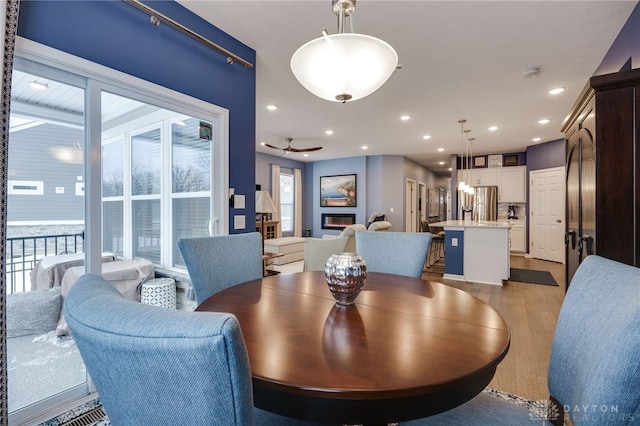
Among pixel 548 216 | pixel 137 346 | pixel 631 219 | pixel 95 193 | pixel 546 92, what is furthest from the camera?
pixel 548 216

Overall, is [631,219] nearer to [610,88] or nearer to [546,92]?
[610,88]

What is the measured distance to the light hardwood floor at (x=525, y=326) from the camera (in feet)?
6.60

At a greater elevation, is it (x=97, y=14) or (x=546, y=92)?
(x=546, y=92)

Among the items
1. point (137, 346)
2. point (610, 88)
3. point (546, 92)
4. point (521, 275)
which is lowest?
point (521, 275)

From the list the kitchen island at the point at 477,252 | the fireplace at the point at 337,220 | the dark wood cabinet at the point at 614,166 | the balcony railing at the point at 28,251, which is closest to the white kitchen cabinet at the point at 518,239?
the kitchen island at the point at 477,252

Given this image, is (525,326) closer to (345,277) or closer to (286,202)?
(345,277)

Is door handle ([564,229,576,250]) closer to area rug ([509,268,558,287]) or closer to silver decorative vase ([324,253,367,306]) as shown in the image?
silver decorative vase ([324,253,367,306])

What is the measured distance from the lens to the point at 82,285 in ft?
2.01

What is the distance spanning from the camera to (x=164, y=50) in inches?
77.9

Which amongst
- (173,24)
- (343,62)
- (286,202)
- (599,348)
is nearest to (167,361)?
(599,348)

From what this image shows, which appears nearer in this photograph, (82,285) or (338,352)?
(82,285)

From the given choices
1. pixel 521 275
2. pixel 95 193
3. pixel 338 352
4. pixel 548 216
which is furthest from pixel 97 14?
pixel 548 216

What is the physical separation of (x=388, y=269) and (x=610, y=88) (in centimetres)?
162

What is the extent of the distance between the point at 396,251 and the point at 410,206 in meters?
7.05
